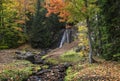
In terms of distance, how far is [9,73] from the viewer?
2389cm

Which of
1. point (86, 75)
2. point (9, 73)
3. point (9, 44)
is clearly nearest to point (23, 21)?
point (9, 44)

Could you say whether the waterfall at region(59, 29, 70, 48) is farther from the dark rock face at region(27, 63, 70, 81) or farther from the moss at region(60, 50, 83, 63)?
the dark rock face at region(27, 63, 70, 81)

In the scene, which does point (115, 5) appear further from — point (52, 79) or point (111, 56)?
point (52, 79)

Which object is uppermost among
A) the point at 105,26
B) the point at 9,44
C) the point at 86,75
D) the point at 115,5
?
the point at 115,5

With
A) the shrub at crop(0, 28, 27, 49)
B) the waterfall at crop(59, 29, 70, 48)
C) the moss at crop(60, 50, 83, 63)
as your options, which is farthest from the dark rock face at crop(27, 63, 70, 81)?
the shrub at crop(0, 28, 27, 49)

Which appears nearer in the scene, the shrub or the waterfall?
the waterfall

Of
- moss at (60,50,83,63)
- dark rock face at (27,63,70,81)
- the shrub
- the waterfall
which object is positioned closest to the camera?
dark rock face at (27,63,70,81)

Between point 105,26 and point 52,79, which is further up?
point 105,26

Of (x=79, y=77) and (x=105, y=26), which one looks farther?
(x=105, y=26)

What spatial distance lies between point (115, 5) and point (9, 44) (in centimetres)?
2852

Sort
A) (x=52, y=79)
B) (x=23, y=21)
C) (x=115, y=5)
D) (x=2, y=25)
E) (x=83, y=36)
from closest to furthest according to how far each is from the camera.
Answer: (x=52, y=79), (x=115, y=5), (x=83, y=36), (x=2, y=25), (x=23, y=21)

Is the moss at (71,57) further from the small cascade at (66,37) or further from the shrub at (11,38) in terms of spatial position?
the shrub at (11,38)

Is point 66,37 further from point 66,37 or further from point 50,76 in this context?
point 50,76

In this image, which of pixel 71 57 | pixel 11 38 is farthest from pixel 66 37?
pixel 71 57
